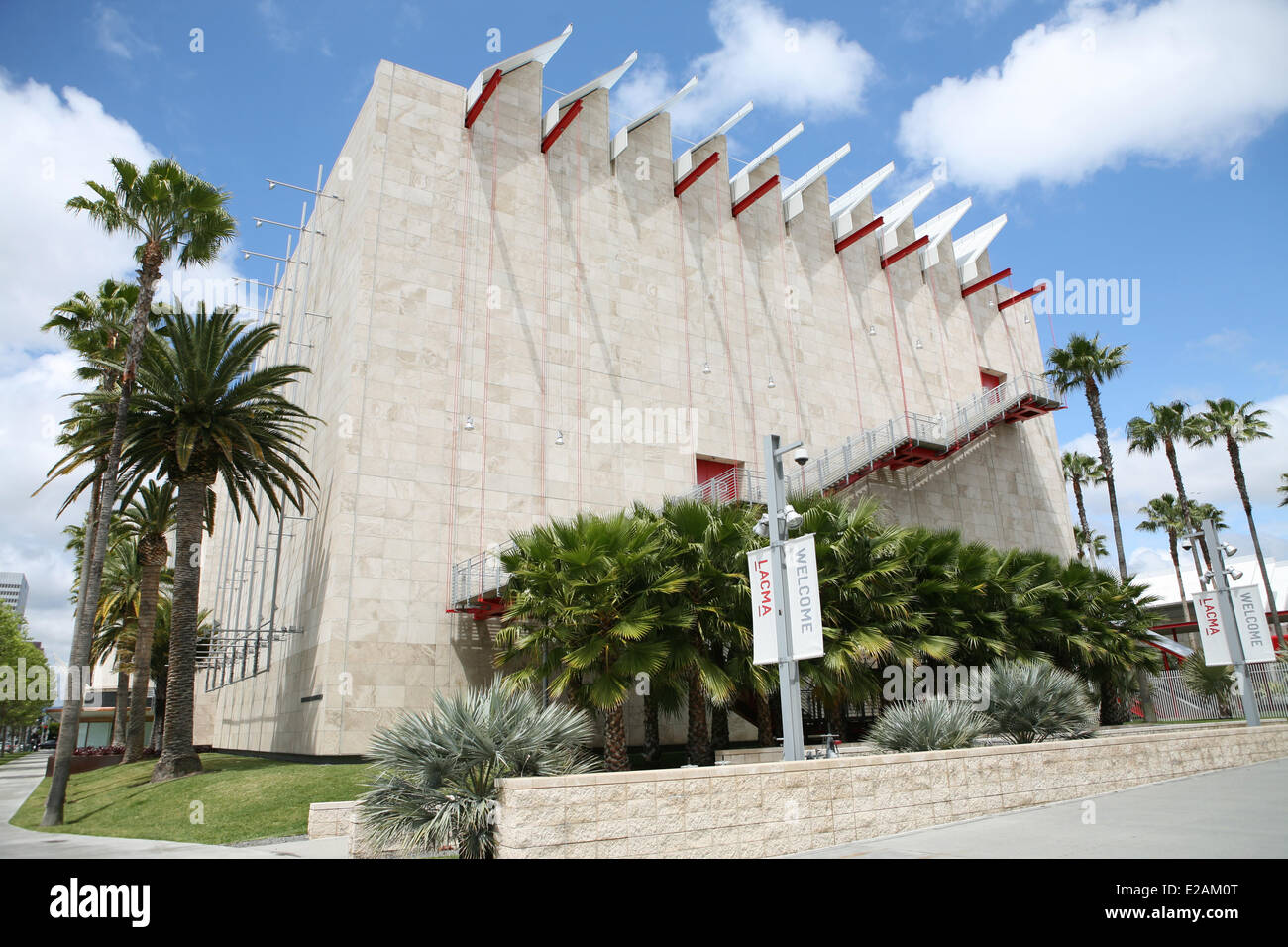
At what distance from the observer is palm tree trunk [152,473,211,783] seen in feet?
69.8

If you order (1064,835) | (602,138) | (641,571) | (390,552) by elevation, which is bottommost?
(1064,835)

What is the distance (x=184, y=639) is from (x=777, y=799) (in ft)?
61.7

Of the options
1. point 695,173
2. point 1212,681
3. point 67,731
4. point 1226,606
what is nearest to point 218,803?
point 67,731

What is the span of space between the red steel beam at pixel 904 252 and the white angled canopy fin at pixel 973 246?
4.00m

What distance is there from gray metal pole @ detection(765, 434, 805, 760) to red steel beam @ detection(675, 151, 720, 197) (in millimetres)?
19651

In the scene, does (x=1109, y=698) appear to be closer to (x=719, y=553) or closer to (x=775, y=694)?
(x=775, y=694)

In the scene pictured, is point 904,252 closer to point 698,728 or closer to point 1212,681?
point 1212,681

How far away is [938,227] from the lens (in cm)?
3750

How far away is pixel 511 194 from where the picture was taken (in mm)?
26828

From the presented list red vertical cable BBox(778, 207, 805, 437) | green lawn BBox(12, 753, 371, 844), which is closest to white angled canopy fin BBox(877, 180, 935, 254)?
red vertical cable BBox(778, 207, 805, 437)

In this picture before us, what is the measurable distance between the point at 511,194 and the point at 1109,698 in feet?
81.1

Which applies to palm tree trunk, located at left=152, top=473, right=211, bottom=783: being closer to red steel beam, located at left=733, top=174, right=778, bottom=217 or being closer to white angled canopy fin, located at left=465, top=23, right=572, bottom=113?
white angled canopy fin, located at left=465, top=23, right=572, bottom=113

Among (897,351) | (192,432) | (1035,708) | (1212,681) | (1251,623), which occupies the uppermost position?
(897,351)
